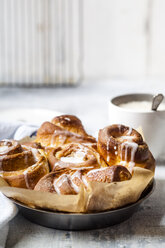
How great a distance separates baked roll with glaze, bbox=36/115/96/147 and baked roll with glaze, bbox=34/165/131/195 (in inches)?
6.5

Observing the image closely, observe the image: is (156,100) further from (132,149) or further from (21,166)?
(21,166)

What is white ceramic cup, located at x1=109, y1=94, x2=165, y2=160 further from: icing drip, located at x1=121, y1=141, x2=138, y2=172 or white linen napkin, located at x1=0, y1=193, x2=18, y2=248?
white linen napkin, located at x1=0, y1=193, x2=18, y2=248

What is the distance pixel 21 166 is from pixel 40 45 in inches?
56.1

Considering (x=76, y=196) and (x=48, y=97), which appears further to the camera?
(x=48, y=97)

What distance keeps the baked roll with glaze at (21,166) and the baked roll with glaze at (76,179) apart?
3 cm

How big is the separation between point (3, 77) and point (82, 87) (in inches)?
16.8

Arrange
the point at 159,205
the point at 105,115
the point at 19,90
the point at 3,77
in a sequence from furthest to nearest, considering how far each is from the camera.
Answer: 1. the point at 3,77
2. the point at 19,90
3. the point at 105,115
4. the point at 159,205

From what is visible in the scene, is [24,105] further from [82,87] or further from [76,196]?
[76,196]

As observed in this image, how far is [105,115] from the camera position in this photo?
1403 mm

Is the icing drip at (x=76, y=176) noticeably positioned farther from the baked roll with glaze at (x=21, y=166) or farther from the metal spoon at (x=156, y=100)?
the metal spoon at (x=156, y=100)

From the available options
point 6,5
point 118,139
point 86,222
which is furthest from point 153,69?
point 86,222

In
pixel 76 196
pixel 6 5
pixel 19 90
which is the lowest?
pixel 19 90

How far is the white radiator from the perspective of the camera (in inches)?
80.2

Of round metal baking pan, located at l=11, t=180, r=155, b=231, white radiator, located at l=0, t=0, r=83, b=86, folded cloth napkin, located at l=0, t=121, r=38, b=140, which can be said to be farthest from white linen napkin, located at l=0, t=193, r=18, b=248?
white radiator, located at l=0, t=0, r=83, b=86
